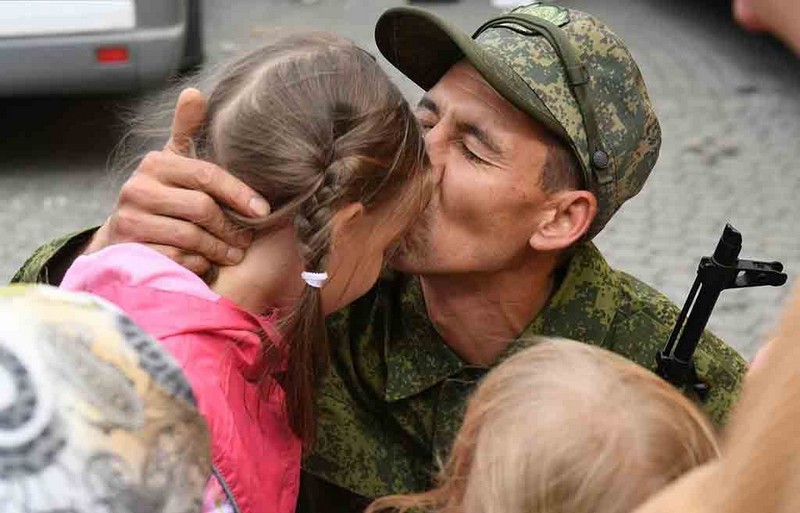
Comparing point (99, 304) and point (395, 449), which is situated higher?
point (99, 304)

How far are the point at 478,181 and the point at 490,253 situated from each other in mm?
136

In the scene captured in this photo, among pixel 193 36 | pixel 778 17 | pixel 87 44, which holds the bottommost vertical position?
pixel 193 36

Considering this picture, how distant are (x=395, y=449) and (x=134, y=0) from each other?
11.4 feet

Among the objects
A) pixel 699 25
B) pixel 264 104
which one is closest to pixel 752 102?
pixel 699 25

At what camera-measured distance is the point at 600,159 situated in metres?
2.28

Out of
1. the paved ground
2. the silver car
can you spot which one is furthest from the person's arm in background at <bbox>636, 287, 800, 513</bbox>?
the silver car

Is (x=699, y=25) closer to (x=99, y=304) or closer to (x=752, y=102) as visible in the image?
(x=752, y=102)

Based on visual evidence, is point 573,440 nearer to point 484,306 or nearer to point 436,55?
point 484,306

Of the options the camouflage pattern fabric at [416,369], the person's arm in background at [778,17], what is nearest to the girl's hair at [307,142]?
the camouflage pattern fabric at [416,369]

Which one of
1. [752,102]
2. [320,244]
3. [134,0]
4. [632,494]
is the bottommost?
[752,102]

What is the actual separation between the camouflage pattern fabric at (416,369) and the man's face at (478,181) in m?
0.15

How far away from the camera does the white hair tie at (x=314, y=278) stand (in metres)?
1.84

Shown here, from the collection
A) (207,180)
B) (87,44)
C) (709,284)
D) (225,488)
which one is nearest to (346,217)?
(207,180)

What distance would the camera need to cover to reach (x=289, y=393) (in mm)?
1977
